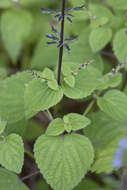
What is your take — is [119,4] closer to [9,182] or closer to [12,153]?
[12,153]

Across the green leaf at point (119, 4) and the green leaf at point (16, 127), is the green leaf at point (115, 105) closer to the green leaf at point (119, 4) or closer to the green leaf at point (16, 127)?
the green leaf at point (16, 127)

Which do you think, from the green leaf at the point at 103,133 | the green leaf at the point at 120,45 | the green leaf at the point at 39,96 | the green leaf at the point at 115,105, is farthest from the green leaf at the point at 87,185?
the green leaf at the point at 120,45

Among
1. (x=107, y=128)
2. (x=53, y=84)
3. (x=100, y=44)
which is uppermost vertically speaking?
(x=100, y=44)

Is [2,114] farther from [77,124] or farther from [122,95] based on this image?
[122,95]

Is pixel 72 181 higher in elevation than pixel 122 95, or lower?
lower

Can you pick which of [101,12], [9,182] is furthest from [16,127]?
[101,12]

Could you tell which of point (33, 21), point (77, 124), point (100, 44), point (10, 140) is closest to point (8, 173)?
point (10, 140)
